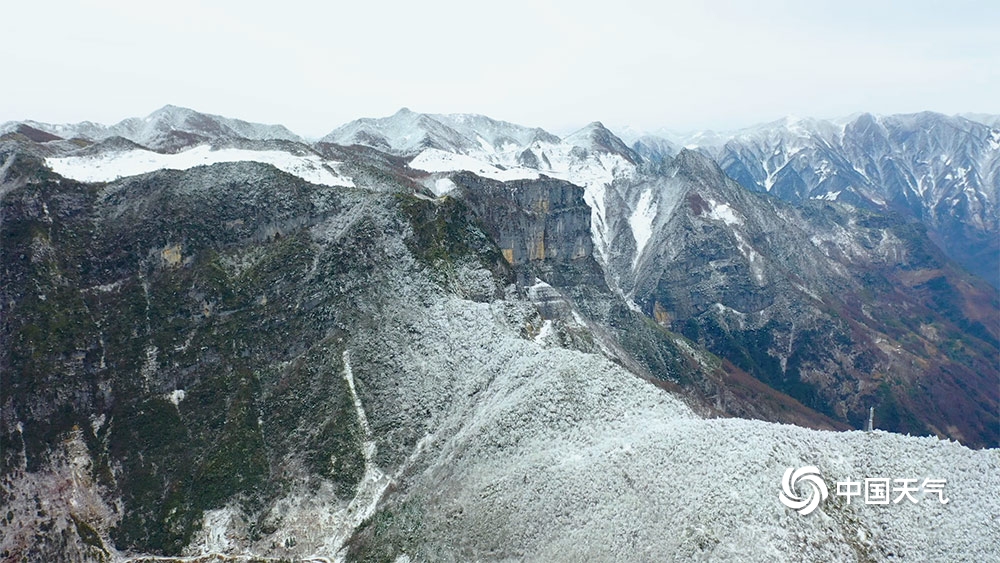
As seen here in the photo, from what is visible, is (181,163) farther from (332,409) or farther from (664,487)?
(664,487)

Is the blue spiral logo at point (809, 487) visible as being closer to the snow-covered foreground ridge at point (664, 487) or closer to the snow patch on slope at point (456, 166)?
the snow-covered foreground ridge at point (664, 487)

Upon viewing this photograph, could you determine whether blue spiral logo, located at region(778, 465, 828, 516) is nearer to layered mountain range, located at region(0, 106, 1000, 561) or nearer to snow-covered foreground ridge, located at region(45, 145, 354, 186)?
layered mountain range, located at region(0, 106, 1000, 561)

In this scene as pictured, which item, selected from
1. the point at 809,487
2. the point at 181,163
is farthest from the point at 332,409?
the point at 181,163

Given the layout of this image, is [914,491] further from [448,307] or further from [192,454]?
[192,454]

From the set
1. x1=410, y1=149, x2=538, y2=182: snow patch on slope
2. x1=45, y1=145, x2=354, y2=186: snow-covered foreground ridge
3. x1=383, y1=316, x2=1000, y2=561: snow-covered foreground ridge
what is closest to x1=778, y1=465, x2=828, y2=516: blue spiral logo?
x1=383, y1=316, x2=1000, y2=561: snow-covered foreground ridge

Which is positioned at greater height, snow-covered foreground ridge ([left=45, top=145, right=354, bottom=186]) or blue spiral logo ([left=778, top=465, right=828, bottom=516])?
snow-covered foreground ridge ([left=45, top=145, right=354, bottom=186])
